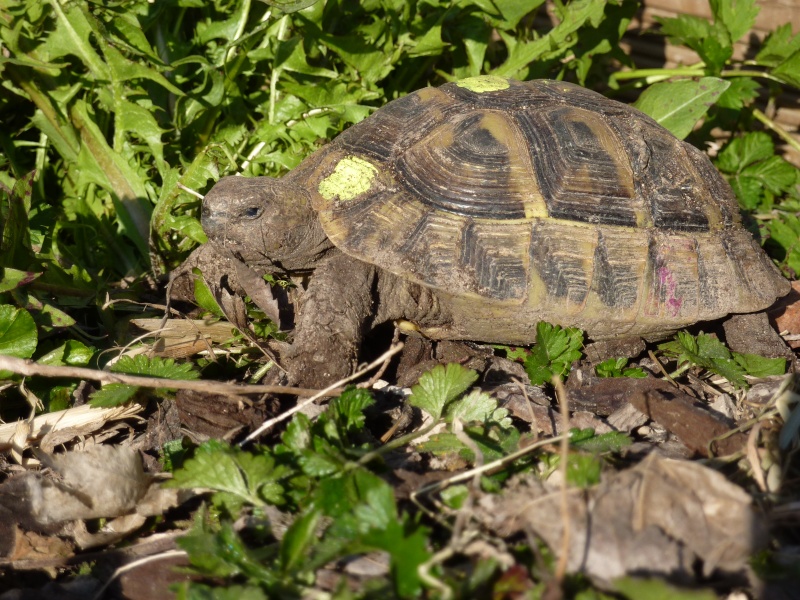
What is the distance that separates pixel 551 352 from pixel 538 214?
640 mm

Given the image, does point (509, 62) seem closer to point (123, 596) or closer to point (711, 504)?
point (711, 504)

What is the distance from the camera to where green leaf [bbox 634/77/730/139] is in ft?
14.8

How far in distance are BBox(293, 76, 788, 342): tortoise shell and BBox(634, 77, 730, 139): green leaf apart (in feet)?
3.13

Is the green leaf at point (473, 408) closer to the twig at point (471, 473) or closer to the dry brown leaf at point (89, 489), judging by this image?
the twig at point (471, 473)

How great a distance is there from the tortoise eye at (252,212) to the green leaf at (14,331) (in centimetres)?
102

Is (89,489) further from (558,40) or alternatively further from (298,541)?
(558,40)

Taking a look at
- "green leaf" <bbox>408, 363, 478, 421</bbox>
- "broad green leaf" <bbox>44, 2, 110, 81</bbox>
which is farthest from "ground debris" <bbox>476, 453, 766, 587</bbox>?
"broad green leaf" <bbox>44, 2, 110, 81</bbox>

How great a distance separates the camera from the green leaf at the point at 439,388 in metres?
2.71

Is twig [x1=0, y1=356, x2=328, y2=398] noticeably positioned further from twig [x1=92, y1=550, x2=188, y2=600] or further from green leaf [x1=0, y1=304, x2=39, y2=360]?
twig [x1=92, y1=550, x2=188, y2=600]

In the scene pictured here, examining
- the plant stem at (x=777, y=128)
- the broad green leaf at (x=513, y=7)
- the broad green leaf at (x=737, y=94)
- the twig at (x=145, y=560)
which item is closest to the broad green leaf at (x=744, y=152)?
the plant stem at (x=777, y=128)

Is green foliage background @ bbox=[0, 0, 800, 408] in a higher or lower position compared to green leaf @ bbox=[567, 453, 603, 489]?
higher

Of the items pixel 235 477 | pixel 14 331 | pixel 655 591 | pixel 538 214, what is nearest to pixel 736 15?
pixel 538 214

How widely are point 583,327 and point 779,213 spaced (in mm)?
2412

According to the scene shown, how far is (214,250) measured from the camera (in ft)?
11.8
